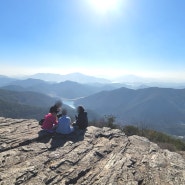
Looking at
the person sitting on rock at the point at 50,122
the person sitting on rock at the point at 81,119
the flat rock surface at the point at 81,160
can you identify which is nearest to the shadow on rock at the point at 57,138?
the flat rock surface at the point at 81,160

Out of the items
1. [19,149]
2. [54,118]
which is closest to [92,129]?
[54,118]

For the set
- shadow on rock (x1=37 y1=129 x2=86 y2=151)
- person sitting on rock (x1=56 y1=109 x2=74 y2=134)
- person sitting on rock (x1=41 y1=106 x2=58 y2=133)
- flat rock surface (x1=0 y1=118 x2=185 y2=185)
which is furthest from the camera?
person sitting on rock (x1=41 y1=106 x2=58 y2=133)

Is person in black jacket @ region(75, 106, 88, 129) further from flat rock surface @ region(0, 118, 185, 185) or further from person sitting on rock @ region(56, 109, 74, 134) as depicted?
person sitting on rock @ region(56, 109, 74, 134)

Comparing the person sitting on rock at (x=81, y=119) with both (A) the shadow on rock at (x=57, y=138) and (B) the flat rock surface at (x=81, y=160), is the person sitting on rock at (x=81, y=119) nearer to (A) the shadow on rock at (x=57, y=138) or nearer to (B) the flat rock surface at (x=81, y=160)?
(B) the flat rock surface at (x=81, y=160)

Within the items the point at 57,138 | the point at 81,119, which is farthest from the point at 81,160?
the point at 81,119

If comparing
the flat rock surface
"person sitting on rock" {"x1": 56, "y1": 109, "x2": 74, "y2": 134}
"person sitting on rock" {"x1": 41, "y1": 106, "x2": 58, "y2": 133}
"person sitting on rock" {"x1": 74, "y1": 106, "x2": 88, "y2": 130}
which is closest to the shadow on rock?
the flat rock surface

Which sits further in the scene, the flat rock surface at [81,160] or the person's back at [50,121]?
the person's back at [50,121]

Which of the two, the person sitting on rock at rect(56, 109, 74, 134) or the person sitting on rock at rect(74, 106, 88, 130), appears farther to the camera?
the person sitting on rock at rect(74, 106, 88, 130)

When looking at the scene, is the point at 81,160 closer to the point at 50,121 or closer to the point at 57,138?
the point at 57,138
